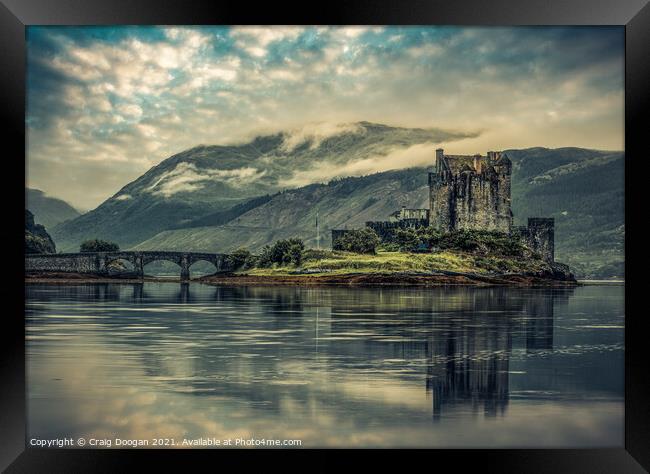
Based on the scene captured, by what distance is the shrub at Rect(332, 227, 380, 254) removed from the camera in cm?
15550

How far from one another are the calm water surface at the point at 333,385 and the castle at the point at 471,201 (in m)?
132

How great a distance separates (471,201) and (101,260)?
230ft

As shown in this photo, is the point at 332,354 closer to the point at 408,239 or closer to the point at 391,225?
the point at 408,239

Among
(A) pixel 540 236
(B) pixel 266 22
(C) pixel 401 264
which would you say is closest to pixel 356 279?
(C) pixel 401 264

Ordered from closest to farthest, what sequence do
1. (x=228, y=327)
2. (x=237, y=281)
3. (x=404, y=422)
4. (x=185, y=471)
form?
(x=185, y=471)
(x=404, y=422)
(x=228, y=327)
(x=237, y=281)

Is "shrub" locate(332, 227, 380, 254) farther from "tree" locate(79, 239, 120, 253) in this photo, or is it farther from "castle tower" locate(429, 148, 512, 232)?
"tree" locate(79, 239, 120, 253)

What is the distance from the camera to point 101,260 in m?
154

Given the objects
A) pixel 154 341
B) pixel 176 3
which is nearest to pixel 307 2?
pixel 176 3

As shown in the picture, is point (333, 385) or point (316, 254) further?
point (316, 254)

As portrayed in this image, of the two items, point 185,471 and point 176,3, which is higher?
point 176,3

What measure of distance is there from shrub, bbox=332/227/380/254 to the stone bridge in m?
20.5

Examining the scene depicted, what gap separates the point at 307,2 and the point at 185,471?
7.20 meters
